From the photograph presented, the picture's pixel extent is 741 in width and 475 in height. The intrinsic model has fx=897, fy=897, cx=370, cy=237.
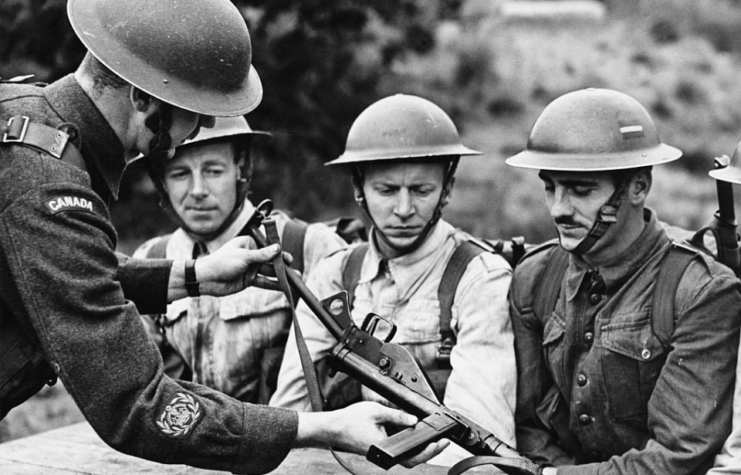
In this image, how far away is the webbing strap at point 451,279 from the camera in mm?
3854

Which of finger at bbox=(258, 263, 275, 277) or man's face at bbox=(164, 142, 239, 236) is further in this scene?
man's face at bbox=(164, 142, 239, 236)

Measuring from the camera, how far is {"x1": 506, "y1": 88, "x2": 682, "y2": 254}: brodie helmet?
349 centimetres

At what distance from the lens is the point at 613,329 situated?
342cm

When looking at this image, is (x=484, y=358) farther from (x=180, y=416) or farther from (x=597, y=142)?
(x=180, y=416)

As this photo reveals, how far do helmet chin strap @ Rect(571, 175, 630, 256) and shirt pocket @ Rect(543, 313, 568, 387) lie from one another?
1.00ft

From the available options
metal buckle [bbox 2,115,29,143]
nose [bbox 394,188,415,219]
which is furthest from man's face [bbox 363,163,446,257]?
metal buckle [bbox 2,115,29,143]

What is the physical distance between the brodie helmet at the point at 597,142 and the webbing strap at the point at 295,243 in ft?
4.28

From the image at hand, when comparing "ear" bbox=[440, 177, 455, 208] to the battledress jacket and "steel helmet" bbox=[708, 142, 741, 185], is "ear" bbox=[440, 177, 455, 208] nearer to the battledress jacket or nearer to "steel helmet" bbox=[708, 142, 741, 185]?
"steel helmet" bbox=[708, 142, 741, 185]

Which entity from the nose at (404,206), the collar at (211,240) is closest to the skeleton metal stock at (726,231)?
the nose at (404,206)

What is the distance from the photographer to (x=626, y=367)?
3.37m

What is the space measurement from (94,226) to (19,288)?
26 cm

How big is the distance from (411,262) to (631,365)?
1.13 m

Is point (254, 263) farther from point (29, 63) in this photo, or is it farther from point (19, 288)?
point (29, 63)

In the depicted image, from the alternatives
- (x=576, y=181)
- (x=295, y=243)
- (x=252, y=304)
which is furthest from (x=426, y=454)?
(x=295, y=243)
